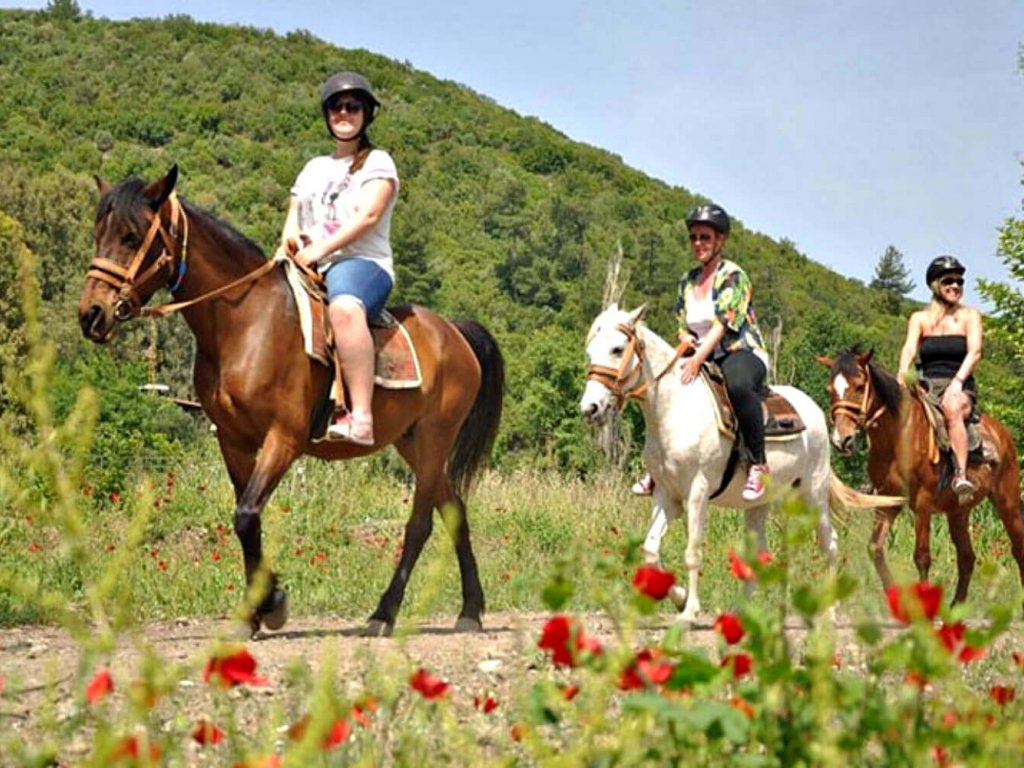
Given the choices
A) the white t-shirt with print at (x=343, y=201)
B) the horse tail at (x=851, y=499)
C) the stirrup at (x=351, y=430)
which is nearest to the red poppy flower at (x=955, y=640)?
the stirrup at (x=351, y=430)

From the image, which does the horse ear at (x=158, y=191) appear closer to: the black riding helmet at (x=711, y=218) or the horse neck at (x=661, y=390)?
the horse neck at (x=661, y=390)

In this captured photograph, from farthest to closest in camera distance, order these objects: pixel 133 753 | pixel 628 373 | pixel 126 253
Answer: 1. pixel 628 373
2. pixel 126 253
3. pixel 133 753

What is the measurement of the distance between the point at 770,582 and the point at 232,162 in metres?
81.3

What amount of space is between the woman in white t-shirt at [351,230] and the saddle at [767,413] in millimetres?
2549

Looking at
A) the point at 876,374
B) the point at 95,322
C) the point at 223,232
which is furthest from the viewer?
the point at 876,374

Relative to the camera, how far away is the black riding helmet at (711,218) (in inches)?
351

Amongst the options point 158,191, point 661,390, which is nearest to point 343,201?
point 158,191

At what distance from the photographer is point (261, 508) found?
7004mm

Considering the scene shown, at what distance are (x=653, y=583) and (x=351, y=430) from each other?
4.85m

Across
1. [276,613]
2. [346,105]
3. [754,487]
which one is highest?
[346,105]

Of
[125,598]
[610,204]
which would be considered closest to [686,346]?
[125,598]

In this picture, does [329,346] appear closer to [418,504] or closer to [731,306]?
[418,504]

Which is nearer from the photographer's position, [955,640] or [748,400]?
[955,640]

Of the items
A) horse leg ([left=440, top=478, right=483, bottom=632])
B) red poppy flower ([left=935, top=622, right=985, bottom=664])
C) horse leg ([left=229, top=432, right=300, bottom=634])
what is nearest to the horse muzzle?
horse leg ([left=229, top=432, right=300, bottom=634])
